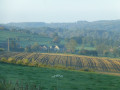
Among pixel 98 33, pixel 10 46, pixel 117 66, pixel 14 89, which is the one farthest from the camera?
pixel 98 33

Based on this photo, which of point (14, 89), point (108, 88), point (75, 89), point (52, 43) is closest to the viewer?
point (14, 89)

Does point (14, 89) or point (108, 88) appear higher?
point (14, 89)

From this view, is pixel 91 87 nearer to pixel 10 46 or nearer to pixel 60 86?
pixel 60 86

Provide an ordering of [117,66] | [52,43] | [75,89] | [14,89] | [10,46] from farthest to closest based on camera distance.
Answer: [52,43] < [10,46] < [117,66] < [75,89] < [14,89]

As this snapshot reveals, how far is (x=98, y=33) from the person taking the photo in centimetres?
13675

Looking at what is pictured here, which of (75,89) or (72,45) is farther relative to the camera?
(72,45)

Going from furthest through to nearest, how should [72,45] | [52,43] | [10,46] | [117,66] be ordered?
[52,43] < [72,45] < [10,46] < [117,66]

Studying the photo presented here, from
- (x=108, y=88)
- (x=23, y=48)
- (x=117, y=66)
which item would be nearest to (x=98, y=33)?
(x=23, y=48)

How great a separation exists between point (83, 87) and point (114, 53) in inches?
1794

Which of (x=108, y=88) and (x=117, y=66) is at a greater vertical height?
(x=108, y=88)

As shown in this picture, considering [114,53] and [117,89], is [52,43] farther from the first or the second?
[117,89]

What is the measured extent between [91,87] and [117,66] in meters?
23.1

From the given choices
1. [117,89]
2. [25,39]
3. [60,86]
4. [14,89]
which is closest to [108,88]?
[117,89]

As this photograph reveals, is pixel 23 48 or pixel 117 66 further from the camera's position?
pixel 23 48
